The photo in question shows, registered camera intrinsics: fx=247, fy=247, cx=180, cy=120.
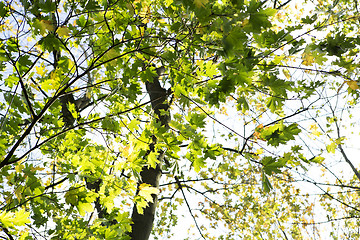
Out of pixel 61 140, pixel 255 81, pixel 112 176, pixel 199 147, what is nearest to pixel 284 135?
pixel 255 81

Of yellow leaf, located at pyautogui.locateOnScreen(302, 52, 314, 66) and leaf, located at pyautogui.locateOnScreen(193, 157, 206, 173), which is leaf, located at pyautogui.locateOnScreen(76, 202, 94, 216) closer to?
leaf, located at pyautogui.locateOnScreen(193, 157, 206, 173)

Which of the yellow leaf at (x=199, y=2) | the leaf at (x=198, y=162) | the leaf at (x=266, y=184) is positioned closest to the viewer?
the yellow leaf at (x=199, y=2)

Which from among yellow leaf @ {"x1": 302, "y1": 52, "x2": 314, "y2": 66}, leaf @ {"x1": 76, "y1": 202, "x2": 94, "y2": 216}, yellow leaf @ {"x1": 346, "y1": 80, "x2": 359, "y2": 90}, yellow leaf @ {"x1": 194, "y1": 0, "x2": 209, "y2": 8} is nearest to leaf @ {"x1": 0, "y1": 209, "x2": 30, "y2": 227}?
leaf @ {"x1": 76, "y1": 202, "x2": 94, "y2": 216}

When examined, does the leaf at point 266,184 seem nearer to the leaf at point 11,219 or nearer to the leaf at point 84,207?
the leaf at point 84,207

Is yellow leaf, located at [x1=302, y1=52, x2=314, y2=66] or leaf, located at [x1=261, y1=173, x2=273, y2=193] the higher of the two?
yellow leaf, located at [x1=302, y1=52, x2=314, y2=66]

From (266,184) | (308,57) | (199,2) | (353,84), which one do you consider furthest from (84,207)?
(353,84)

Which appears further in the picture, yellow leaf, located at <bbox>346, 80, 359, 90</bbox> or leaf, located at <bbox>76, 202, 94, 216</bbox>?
leaf, located at <bbox>76, 202, 94, 216</bbox>

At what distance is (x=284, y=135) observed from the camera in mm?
1703

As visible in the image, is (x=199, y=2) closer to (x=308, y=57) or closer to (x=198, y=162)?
(x=308, y=57)

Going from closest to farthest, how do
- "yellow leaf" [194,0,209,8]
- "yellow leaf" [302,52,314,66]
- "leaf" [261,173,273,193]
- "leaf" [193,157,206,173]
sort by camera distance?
"yellow leaf" [194,0,209,8] → "yellow leaf" [302,52,314,66] → "leaf" [261,173,273,193] → "leaf" [193,157,206,173]

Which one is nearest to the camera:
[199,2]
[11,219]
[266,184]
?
[199,2]

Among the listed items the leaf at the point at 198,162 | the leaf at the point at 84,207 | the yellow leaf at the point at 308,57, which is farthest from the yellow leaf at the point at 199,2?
the leaf at the point at 84,207

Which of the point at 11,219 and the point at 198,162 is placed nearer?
the point at 11,219

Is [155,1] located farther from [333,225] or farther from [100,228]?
[333,225]
